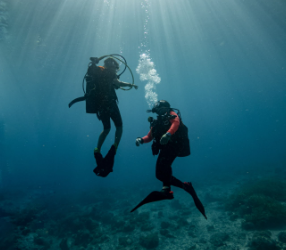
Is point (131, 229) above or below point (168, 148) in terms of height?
below

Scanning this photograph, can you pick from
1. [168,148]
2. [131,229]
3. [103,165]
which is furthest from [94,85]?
[131,229]

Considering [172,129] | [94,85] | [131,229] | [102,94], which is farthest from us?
[131,229]

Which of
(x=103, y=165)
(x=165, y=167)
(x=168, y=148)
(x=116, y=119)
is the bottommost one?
(x=165, y=167)

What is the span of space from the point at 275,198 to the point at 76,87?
1913 inches

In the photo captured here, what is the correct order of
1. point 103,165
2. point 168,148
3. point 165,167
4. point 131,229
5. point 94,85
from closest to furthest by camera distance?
point 165,167
point 168,148
point 94,85
point 103,165
point 131,229

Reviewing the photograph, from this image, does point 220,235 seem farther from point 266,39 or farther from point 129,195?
point 266,39

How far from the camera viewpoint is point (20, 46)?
2422 centimetres

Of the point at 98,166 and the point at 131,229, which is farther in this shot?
the point at 131,229

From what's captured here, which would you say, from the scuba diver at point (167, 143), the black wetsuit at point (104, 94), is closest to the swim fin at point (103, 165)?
the black wetsuit at point (104, 94)

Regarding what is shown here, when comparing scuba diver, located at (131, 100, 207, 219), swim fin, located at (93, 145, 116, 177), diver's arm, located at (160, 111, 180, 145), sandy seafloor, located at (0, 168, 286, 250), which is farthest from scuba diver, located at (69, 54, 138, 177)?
sandy seafloor, located at (0, 168, 286, 250)

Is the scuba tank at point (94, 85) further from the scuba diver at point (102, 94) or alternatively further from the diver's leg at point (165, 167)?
the diver's leg at point (165, 167)

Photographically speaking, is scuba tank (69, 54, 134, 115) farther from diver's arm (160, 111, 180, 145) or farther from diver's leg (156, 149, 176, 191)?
diver's leg (156, 149, 176, 191)

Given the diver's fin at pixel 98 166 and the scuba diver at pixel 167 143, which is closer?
the scuba diver at pixel 167 143

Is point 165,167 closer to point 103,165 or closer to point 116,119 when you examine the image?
point 103,165
